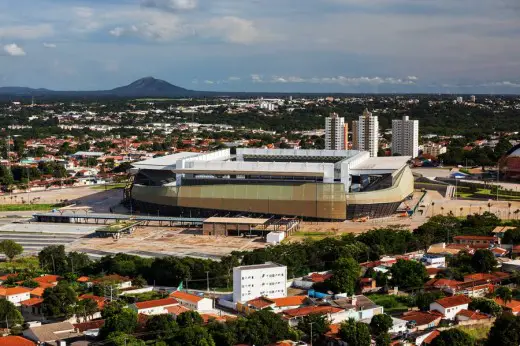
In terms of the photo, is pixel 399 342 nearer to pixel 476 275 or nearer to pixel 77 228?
pixel 476 275

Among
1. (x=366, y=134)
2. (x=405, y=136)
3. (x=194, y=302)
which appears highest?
(x=366, y=134)

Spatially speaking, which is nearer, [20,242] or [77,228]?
[20,242]

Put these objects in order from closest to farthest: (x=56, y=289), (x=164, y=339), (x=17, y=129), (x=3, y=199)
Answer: (x=164, y=339)
(x=56, y=289)
(x=3, y=199)
(x=17, y=129)

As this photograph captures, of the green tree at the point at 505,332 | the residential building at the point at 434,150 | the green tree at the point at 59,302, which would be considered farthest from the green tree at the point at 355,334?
the residential building at the point at 434,150

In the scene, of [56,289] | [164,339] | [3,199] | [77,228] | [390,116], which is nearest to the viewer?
[164,339]

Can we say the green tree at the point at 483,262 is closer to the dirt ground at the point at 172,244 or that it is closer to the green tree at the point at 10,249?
the dirt ground at the point at 172,244

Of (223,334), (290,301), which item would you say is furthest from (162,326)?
(290,301)

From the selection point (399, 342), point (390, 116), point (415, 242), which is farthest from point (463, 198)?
point (390, 116)

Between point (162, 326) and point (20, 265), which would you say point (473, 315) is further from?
point (20, 265)
